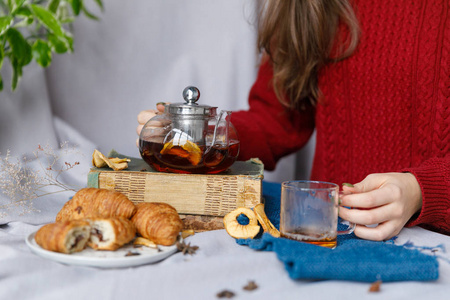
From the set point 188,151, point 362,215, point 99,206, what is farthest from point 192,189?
point 362,215

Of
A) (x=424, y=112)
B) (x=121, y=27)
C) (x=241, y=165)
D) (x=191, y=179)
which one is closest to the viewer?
(x=191, y=179)

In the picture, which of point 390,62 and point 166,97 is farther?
point 166,97

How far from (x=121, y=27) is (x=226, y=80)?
0.42 m

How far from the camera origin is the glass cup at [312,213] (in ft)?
2.16

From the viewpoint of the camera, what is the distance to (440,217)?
2.93 feet

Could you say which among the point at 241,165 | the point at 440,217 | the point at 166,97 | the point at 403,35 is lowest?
the point at 440,217

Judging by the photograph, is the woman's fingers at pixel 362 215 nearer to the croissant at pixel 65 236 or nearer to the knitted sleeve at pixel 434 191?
the knitted sleeve at pixel 434 191

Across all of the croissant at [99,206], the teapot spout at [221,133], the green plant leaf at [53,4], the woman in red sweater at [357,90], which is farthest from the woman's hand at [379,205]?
the green plant leaf at [53,4]

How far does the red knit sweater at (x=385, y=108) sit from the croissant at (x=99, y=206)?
565 mm

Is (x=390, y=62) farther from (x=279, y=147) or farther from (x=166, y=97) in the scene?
(x=166, y=97)

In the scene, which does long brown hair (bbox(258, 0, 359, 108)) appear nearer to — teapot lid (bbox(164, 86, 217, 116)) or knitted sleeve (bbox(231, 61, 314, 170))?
knitted sleeve (bbox(231, 61, 314, 170))

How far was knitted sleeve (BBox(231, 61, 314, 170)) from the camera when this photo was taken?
1.36m

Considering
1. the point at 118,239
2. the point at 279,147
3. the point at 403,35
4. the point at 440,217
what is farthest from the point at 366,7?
the point at 118,239

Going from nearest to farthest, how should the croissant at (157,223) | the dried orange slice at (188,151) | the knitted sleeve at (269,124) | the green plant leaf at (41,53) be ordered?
1. the croissant at (157,223)
2. the dried orange slice at (188,151)
3. the green plant leaf at (41,53)
4. the knitted sleeve at (269,124)
